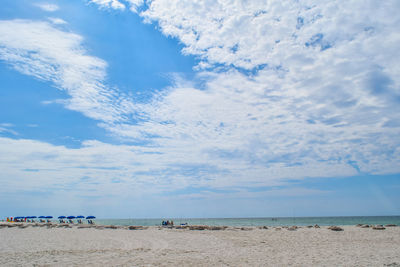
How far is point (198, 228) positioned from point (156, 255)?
19.7m

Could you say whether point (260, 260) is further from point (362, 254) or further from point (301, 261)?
point (362, 254)

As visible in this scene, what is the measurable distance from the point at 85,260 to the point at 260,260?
308 inches

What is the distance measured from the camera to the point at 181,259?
39.8 feet

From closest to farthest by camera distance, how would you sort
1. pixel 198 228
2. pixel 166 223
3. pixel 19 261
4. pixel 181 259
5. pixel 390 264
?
pixel 390 264
pixel 19 261
pixel 181 259
pixel 198 228
pixel 166 223

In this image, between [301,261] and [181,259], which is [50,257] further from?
[301,261]

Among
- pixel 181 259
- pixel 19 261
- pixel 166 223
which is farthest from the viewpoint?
pixel 166 223

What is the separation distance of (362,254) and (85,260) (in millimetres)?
13221

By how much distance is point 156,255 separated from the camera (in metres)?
13.1

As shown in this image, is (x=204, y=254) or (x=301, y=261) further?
(x=204, y=254)

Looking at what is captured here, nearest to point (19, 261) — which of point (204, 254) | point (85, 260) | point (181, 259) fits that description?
point (85, 260)

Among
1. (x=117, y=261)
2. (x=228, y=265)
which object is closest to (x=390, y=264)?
(x=228, y=265)

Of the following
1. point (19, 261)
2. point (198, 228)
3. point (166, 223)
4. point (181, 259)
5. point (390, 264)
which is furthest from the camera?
point (166, 223)

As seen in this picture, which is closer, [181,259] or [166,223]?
[181,259]

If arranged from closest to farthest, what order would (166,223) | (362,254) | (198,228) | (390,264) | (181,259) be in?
(390,264), (181,259), (362,254), (198,228), (166,223)
